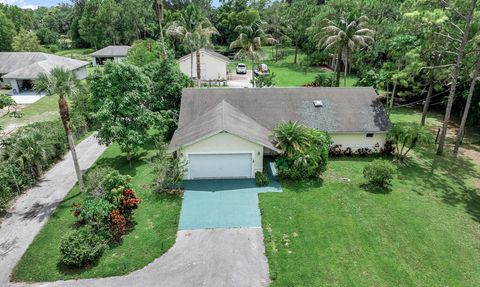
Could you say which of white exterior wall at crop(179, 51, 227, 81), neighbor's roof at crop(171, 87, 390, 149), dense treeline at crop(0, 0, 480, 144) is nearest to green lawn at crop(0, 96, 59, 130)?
dense treeline at crop(0, 0, 480, 144)

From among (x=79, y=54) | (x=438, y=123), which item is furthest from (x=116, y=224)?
(x=79, y=54)

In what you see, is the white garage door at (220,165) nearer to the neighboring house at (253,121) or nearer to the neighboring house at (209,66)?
the neighboring house at (253,121)

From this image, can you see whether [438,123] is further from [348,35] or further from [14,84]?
[14,84]

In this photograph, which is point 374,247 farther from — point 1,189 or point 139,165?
point 1,189

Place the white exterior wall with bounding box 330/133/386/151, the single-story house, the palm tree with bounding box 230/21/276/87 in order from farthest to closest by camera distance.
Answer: the single-story house → the palm tree with bounding box 230/21/276/87 → the white exterior wall with bounding box 330/133/386/151

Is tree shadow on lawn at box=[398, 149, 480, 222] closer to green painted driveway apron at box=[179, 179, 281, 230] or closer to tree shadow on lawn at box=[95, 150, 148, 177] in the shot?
green painted driveway apron at box=[179, 179, 281, 230]

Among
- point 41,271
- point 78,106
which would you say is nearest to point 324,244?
point 41,271

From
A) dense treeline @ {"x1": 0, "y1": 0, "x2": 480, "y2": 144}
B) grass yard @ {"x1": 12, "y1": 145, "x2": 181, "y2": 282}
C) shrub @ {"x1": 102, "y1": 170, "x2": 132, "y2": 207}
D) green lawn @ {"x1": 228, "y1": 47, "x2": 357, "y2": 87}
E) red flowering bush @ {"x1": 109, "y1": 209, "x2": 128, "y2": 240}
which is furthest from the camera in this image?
green lawn @ {"x1": 228, "y1": 47, "x2": 357, "y2": 87}
